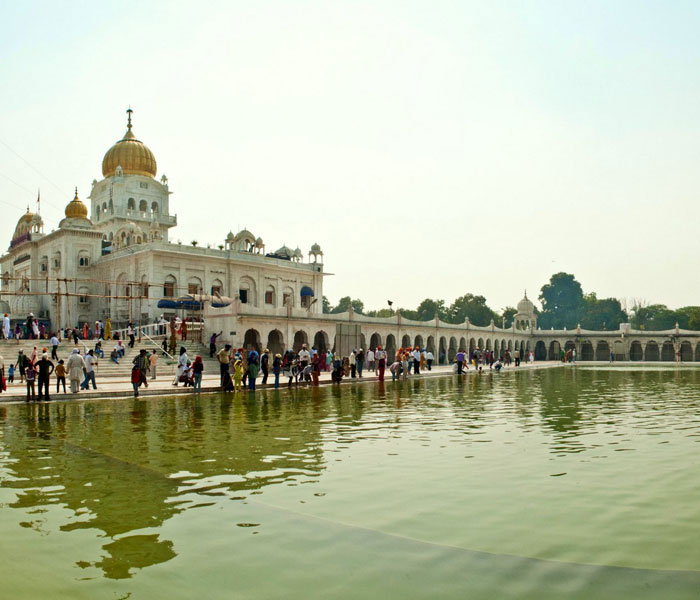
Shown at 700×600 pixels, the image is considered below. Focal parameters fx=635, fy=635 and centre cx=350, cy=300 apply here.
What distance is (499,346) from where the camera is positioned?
215 feet

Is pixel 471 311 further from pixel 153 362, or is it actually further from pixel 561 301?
pixel 153 362

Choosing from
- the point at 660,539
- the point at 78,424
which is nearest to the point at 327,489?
the point at 660,539

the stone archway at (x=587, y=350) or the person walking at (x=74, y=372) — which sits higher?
the person walking at (x=74, y=372)

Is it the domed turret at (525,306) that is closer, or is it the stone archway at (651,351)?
the stone archway at (651,351)

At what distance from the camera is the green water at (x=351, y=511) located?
13.7 feet

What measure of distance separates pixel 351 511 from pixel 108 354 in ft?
88.9

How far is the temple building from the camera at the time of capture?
46.0 meters

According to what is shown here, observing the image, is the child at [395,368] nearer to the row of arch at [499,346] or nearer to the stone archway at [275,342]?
the row of arch at [499,346]

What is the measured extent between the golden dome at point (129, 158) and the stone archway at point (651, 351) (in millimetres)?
56016

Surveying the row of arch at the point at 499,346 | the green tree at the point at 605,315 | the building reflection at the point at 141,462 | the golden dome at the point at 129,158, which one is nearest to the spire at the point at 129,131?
the golden dome at the point at 129,158

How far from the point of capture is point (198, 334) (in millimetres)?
35969

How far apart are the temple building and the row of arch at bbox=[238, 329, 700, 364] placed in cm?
686

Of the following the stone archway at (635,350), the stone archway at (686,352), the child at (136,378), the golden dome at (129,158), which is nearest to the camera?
the child at (136,378)

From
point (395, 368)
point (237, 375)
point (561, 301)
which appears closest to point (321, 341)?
point (395, 368)
